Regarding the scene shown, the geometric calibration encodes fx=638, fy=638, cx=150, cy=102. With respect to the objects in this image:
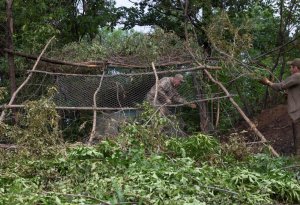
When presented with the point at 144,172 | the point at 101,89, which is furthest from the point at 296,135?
the point at 144,172

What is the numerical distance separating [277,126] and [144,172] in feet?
22.9

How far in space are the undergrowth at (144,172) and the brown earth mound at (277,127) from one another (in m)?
4.49

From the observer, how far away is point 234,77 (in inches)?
362

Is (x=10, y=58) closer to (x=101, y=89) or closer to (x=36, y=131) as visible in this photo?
(x=101, y=89)

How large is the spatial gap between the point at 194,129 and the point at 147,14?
413cm

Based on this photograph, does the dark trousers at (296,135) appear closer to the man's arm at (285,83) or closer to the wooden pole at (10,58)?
the man's arm at (285,83)

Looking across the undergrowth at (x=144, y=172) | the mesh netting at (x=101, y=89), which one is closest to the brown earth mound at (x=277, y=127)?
the mesh netting at (x=101, y=89)

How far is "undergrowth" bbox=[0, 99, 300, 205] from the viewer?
4719mm

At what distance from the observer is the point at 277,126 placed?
38.8 ft

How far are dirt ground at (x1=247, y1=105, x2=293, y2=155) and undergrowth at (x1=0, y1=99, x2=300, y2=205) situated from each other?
177 inches

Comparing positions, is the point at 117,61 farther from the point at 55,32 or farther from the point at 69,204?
the point at 69,204

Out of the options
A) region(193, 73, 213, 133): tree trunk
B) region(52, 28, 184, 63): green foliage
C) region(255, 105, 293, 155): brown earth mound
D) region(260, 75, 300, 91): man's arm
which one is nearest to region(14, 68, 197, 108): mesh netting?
region(193, 73, 213, 133): tree trunk

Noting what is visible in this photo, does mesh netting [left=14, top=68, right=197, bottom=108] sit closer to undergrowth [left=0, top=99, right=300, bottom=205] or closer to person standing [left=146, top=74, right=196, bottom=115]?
person standing [left=146, top=74, right=196, bottom=115]

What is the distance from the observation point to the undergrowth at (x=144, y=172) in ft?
15.5
